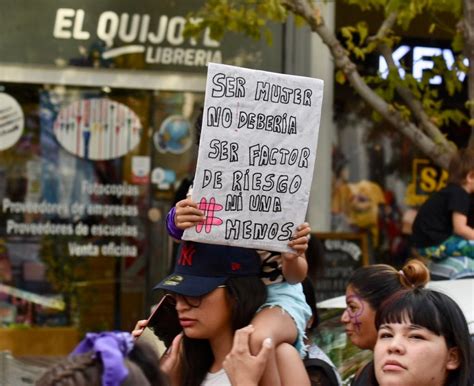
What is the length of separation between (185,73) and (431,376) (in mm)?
6627

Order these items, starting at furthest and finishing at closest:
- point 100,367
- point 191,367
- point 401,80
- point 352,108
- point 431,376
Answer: point 352,108 < point 401,80 < point 191,367 < point 431,376 < point 100,367

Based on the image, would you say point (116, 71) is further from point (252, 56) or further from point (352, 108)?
point (352, 108)

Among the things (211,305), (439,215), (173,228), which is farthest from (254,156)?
(439,215)

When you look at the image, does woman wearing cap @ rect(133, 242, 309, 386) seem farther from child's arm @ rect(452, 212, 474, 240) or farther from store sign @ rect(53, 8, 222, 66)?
store sign @ rect(53, 8, 222, 66)

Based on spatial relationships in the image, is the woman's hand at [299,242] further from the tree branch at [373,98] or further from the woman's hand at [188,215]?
the tree branch at [373,98]

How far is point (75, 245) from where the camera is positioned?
9.90 m

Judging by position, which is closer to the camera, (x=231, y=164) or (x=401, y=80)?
(x=231, y=164)

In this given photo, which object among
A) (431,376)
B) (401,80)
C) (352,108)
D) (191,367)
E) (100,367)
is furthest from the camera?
(352,108)

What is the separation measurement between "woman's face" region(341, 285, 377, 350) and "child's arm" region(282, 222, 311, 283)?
0.76 meters

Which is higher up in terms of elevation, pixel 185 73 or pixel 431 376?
pixel 185 73

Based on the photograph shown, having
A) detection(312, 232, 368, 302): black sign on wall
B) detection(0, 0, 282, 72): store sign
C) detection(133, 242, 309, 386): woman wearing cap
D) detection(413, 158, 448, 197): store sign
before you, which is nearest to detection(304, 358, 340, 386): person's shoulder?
detection(133, 242, 309, 386): woman wearing cap

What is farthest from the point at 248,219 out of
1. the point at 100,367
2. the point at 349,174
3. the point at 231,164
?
the point at 349,174

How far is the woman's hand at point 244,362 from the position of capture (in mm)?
3625

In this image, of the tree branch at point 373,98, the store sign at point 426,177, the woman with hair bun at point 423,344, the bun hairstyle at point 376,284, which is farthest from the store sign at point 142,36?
the woman with hair bun at point 423,344
